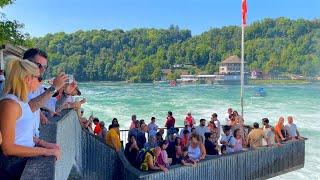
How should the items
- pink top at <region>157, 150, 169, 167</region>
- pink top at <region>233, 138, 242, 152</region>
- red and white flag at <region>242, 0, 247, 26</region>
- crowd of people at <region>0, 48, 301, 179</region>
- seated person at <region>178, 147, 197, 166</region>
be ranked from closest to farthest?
1. crowd of people at <region>0, 48, 301, 179</region>
2. pink top at <region>157, 150, 169, 167</region>
3. seated person at <region>178, 147, 197, 166</region>
4. pink top at <region>233, 138, 242, 152</region>
5. red and white flag at <region>242, 0, 247, 26</region>

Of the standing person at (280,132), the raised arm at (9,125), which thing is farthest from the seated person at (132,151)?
the raised arm at (9,125)

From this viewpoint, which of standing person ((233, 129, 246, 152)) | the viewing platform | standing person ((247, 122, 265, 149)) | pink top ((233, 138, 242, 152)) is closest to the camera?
the viewing platform

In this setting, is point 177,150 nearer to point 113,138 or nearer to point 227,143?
point 113,138

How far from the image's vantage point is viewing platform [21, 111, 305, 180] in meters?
5.64

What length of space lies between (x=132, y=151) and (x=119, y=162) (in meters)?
0.39

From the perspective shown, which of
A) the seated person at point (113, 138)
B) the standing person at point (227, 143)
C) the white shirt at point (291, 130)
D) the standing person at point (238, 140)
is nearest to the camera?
the seated person at point (113, 138)

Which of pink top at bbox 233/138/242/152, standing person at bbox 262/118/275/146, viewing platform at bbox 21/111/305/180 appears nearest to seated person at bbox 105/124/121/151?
viewing platform at bbox 21/111/305/180

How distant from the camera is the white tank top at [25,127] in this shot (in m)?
3.61

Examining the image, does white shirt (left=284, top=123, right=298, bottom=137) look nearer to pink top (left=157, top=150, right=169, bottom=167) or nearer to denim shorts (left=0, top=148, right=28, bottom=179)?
pink top (left=157, top=150, right=169, bottom=167)

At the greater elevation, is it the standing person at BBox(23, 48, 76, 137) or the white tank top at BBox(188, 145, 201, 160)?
the standing person at BBox(23, 48, 76, 137)

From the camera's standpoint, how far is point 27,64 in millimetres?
3564

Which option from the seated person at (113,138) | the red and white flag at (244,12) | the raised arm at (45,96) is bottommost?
the seated person at (113,138)

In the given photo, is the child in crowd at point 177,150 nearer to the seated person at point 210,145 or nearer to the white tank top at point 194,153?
the white tank top at point 194,153

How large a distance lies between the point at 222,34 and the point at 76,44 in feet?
158
